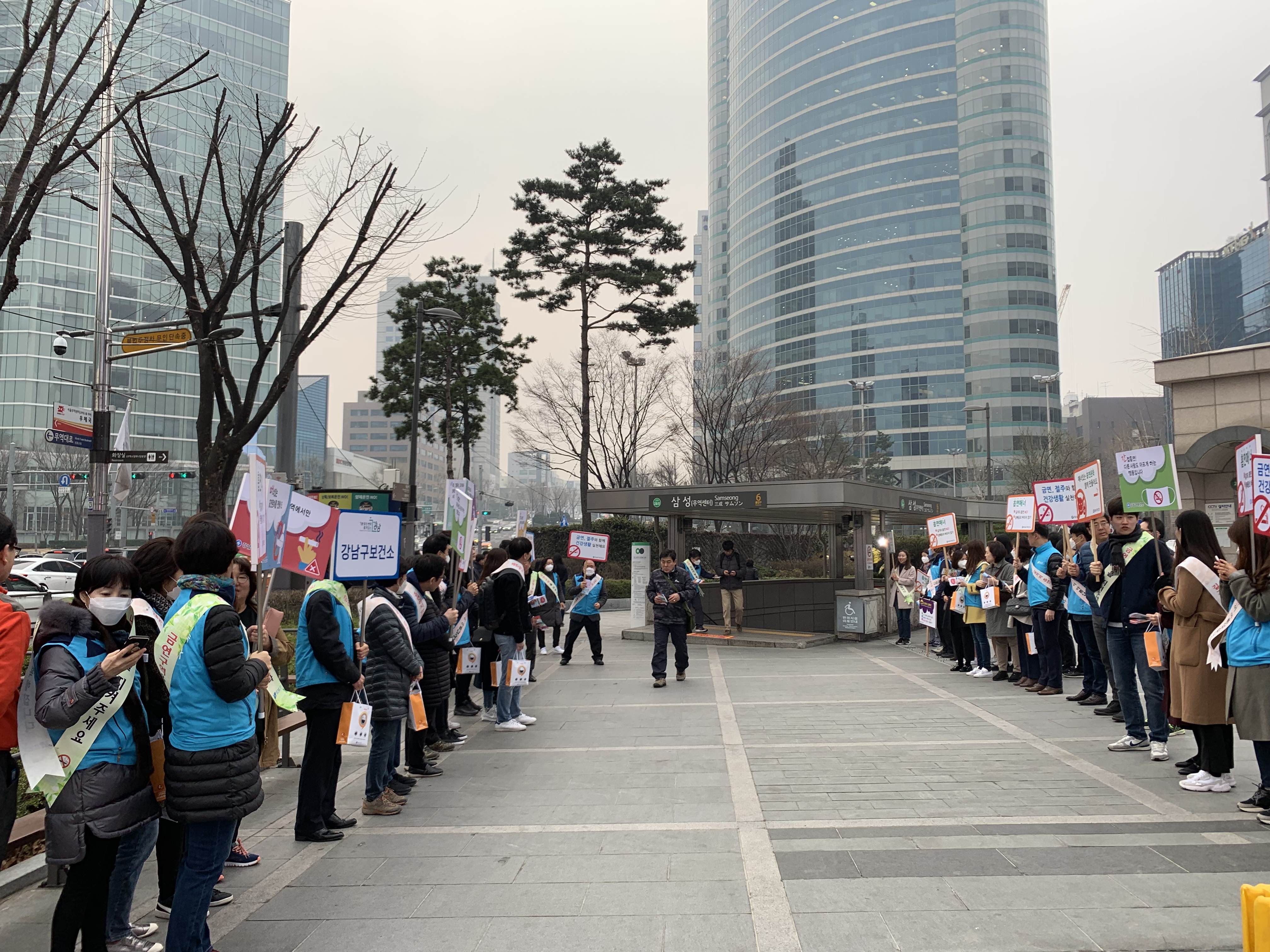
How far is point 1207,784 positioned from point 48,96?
12898 mm

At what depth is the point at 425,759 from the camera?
722 cm

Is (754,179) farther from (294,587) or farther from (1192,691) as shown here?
(1192,691)

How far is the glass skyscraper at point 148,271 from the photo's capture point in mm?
13305

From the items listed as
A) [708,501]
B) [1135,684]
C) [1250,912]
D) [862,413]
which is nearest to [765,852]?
[1250,912]

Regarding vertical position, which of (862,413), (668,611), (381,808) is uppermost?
(862,413)

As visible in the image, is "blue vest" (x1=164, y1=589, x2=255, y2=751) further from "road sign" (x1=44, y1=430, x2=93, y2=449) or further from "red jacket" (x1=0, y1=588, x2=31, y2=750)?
"road sign" (x1=44, y1=430, x2=93, y2=449)

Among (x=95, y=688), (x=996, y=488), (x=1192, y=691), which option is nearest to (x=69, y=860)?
(x=95, y=688)

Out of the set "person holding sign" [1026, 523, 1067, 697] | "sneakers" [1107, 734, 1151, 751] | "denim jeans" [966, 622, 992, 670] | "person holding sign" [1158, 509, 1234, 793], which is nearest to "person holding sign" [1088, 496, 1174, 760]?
"sneakers" [1107, 734, 1151, 751]

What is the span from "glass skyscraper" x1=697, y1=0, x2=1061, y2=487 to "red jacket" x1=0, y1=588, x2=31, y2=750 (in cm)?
7649

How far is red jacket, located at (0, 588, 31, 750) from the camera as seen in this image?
3143 millimetres

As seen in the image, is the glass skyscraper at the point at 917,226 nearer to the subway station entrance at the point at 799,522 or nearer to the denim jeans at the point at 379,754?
the subway station entrance at the point at 799,522

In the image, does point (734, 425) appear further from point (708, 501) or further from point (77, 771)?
point (77, 771)

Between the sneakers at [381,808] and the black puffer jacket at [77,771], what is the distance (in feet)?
8.48

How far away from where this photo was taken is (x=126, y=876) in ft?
12.3
